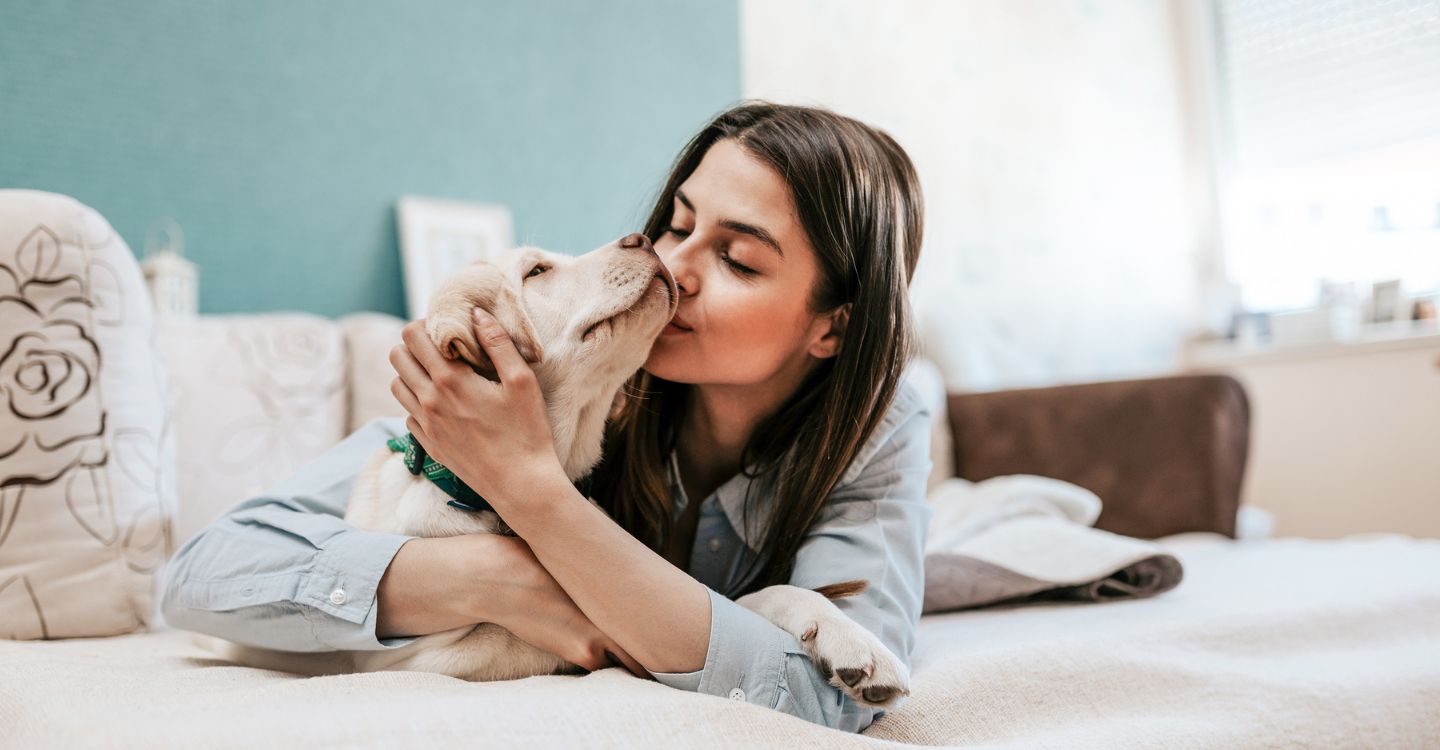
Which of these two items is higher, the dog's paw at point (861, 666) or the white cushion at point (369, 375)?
the white cushion at point (369, 375)

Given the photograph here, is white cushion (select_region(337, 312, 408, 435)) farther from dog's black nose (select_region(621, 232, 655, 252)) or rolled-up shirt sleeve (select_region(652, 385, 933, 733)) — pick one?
rolled-up shirt sleeve (select_region(652, 385, 933, 733))

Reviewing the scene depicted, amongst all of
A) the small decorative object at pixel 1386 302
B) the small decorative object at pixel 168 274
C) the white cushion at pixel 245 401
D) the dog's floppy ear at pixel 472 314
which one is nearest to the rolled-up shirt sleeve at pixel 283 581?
the dog's floppy ear at pixel 472 314

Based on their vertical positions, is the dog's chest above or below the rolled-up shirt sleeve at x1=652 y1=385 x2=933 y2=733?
above

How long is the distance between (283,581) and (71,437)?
0.58 m

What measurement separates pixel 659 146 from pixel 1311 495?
2.83 meters

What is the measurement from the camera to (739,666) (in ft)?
3.07

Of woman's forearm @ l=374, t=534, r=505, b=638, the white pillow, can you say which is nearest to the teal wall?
the white pillow

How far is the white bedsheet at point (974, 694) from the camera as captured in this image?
774mm

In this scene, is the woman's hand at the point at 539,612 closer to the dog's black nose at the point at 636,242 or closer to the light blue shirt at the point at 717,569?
the light blue shirt at the point at 717,569

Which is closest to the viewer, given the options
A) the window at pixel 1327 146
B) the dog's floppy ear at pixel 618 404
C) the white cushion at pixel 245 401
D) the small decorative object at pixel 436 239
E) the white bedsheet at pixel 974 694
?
the white bedsheet at pixel 974 694

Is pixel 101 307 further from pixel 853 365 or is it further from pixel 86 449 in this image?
pixel 853 365

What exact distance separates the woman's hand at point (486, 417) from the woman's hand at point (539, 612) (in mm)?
71

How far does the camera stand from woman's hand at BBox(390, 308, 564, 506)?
3.15ft

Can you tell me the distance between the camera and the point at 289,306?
2469 mm
